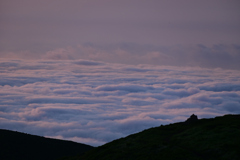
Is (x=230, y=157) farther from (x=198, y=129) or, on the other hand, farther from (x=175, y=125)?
(x=175, y=125)

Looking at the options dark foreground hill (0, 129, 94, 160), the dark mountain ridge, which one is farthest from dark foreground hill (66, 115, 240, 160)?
A: dark foreground hill (0, 129, 94, 160)

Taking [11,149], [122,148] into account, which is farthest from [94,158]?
[11,149]

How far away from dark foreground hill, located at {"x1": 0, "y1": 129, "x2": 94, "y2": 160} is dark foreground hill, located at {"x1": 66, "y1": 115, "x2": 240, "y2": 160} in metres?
55.4

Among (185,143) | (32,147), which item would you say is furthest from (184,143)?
(32,147)

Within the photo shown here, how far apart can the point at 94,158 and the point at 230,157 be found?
103 feet

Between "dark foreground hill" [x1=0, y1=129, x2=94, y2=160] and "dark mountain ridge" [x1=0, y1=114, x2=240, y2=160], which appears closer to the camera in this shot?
"dark mountain ridge" [x1=0, y1=114, x2=240, y2=160]

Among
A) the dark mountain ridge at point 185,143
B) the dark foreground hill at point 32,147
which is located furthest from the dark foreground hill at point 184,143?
the dark foreground hill at point 32,147

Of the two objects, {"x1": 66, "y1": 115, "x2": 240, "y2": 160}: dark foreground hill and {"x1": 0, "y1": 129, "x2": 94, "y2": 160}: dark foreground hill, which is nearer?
{"x1": 66, "y1": 115, "x2": 240, "y2": 160}: dark foreground hill

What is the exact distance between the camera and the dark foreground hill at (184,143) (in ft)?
169

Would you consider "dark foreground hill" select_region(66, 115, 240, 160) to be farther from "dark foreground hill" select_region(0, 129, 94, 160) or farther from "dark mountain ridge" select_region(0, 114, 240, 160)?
"dark foreground hill" select_region(0, 129, 94, 160)

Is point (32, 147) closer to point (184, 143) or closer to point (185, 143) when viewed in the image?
point (184, 143)

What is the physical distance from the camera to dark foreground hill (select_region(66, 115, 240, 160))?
169ft

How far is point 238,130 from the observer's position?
58125 millimetres

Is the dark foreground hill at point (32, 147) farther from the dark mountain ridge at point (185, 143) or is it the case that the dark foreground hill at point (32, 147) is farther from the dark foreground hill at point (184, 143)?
the dark mountain ridge at point (185, 143)
